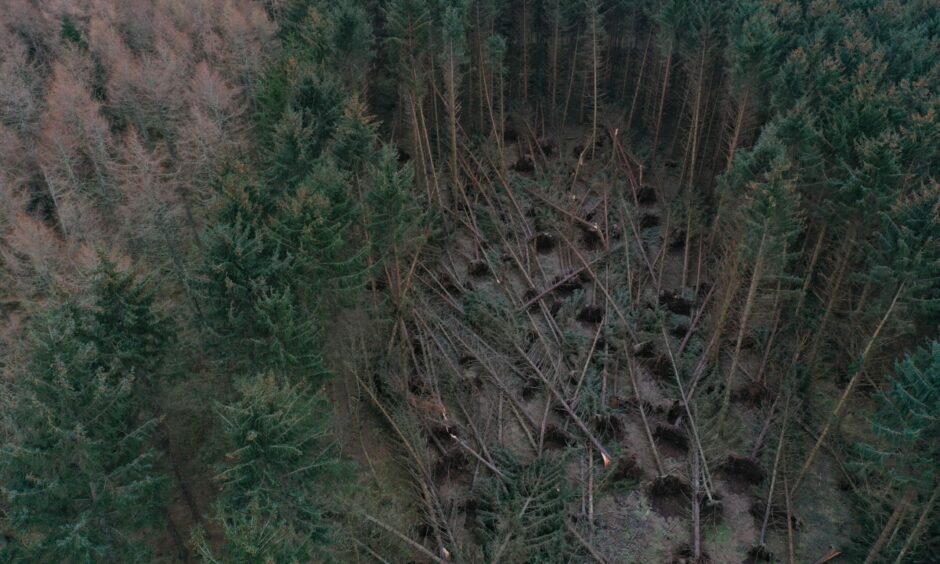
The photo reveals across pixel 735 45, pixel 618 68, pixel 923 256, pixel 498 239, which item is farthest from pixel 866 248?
pixel 618 68

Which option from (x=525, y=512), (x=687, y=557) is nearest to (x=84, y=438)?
(x=525, y=512)

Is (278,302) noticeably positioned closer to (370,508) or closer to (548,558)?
(370,508)

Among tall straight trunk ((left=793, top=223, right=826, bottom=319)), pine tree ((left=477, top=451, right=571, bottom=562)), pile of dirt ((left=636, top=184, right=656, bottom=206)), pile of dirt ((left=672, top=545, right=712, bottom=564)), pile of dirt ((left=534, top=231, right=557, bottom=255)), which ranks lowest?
pile of dirt ((left=672, top=545, right=712, bottom=564))

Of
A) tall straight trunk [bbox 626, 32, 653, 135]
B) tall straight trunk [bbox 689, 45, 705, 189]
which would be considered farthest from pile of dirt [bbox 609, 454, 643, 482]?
tall straight trunk [bbox 626, 32, 653, 135]

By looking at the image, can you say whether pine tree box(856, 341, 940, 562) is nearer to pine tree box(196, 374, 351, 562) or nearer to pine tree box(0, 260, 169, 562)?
pine tree box(196, 374, 351, 562)

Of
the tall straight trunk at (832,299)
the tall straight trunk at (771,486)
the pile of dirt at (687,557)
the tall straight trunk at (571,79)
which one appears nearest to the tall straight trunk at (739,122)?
the tall straight trunk at (832,299)

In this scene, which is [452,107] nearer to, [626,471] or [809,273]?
[809,273]

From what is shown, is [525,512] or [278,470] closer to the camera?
[278,470]
